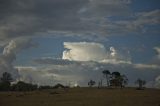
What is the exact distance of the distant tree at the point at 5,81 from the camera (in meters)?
160

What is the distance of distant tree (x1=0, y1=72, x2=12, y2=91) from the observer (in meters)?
160

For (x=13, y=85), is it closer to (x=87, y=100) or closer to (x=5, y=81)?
(x=5, y=81)

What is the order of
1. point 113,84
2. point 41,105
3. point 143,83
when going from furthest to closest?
1. point 143,83
2. point 113,84
3. point 41,105

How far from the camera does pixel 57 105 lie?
62438 millimetres

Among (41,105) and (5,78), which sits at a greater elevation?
(5,78)

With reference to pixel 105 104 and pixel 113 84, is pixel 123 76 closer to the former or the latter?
pixel 113 84

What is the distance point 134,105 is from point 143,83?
12340 cm

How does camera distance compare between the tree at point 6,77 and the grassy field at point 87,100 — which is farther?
the tree at point 6,77

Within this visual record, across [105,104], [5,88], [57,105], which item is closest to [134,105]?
[105,104]

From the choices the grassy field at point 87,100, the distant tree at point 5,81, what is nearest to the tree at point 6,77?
the distant tree at point 5,81

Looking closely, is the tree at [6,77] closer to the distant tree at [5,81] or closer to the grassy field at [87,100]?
the distant tree at [5,81]

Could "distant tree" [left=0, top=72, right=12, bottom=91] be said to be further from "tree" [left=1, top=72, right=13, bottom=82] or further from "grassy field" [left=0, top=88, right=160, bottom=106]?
"grassy field" [left=0, top=88, right=160, bottom=106]

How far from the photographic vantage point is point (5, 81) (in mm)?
172000

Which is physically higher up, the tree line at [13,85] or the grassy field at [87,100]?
the tree line at [13,85]
